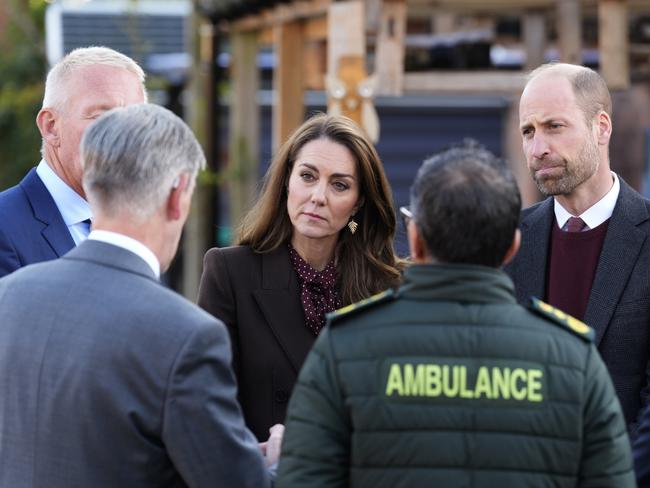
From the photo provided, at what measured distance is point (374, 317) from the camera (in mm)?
2428

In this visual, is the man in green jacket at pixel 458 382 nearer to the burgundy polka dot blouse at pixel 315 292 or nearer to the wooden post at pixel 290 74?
the burgundy polka dot blouse at pixel 315 292

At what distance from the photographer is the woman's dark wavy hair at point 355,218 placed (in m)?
3.79

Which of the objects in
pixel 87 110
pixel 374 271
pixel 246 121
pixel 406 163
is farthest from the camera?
pixel 406 163

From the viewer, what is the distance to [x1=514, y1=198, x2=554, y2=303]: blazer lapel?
3.73m

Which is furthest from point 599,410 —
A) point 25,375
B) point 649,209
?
point 649,209

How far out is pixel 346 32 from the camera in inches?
262

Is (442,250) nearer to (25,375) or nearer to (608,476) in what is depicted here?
(608,476)

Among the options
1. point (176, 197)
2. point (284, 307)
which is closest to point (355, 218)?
point (284, 307)

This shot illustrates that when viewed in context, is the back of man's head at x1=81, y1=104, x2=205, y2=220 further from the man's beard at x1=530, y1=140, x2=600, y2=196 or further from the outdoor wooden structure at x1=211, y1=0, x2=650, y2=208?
the outdoor wooden structure at x1=211, y1=0, x2=650, y2=208

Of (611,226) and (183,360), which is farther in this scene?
(611,226)

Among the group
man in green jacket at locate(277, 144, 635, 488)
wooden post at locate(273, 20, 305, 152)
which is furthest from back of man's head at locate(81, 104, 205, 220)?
wooden post at locate(273, 20, 305, 152)

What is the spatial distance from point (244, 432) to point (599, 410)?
29.1 inches

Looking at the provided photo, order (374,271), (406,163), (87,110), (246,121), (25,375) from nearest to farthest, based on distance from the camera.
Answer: (25,375)
(87,110)
(374,271)
(246,121)
(406,163)

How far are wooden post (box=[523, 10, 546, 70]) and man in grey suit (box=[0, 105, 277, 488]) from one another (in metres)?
5.61
